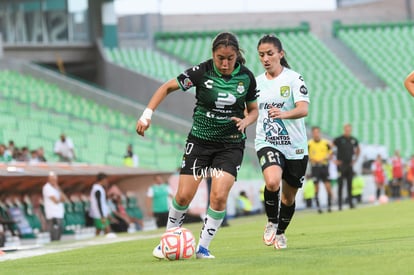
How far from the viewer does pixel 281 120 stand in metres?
13.3

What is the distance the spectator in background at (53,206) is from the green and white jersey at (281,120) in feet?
43.4

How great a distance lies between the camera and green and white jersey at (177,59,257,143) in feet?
39.2

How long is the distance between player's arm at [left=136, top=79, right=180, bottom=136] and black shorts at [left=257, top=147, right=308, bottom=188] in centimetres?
168

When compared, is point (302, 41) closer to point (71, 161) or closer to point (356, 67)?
point (356, 67)

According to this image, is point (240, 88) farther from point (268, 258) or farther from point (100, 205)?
point (100, 205)

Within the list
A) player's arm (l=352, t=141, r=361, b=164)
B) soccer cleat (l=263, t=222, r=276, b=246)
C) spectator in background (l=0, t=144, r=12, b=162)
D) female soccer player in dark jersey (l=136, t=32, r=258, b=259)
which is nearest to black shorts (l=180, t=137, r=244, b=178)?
female soccer player in dark jersey (l=136, t=32, r=258, b=259)

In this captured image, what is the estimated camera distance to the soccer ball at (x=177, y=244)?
1189cm

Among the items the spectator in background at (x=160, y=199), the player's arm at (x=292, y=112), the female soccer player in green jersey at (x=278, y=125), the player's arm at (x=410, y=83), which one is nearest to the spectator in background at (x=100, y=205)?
the spectator in background at (x=160, y=199)

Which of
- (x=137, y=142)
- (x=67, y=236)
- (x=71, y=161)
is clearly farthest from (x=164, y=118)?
(x=67, y=236)

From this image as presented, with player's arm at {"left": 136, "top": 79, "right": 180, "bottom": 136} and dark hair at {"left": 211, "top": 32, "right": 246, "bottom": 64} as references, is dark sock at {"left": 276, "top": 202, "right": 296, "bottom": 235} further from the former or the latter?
dark hair at {"left": 211, "top": 32, "right": 246, "bottom": 64}

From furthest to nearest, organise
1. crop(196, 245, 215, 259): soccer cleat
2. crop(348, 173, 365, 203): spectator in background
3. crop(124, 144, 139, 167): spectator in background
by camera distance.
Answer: crop(348, 173, 365, 203): spectator in background < crop(124, 144, 139, 167): spectator in background < crop(196, 245, 215, 259): soccer cleat

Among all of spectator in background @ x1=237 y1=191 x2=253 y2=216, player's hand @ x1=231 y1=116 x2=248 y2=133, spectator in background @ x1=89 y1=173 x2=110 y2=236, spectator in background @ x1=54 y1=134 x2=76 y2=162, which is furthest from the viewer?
spectator in background @ x1=237 y1=191 x2=253 y2=216

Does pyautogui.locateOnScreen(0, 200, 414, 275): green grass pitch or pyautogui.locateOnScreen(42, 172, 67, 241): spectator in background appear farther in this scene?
pyautogui.locateOnScreen(42, 172, 67, 241): spectator in background

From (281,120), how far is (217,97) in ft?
5.05
